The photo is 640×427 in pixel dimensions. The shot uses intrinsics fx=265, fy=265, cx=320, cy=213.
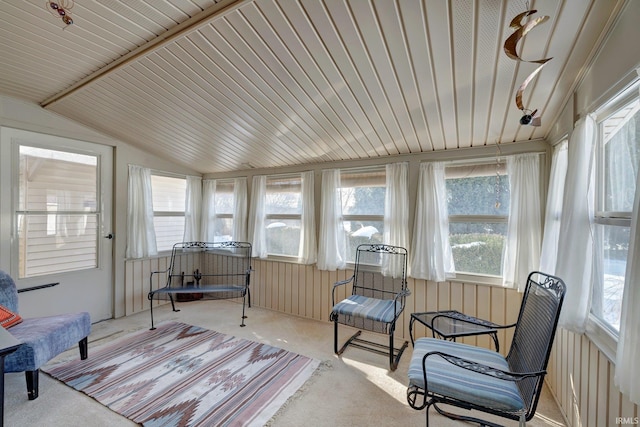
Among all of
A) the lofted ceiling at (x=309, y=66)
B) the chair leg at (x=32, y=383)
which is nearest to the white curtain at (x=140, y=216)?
the lofted ceiling at (x=309, y=66)

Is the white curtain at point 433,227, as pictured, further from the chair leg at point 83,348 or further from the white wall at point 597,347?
the chair leg at point 83,348

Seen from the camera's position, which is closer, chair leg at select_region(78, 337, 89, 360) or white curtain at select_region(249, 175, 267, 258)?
chair leg at select_region(78, 337, 89, 360)

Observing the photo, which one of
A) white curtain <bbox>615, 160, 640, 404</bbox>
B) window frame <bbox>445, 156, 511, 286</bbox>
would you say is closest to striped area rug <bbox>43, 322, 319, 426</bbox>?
window frame <bbox>445, 156, 511, 286</bbox>

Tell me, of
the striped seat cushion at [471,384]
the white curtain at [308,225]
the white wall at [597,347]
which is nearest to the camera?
the white wall at [597,347]

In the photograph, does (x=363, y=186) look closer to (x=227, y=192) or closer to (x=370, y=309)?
(x=370, y=309)

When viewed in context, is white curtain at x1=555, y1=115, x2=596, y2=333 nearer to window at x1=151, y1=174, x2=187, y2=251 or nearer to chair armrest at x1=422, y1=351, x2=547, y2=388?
chair armrest at x1=422, y1=351, x2=547, y2=388

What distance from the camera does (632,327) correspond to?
96cm

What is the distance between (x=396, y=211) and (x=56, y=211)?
3.99m

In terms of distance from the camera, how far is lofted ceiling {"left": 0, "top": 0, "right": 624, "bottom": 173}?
1.43 m

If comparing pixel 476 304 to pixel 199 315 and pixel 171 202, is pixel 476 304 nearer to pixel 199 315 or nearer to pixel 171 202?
pixel 199 315

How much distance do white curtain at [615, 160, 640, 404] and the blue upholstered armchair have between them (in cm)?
322

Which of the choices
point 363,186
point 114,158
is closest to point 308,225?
point 363,186

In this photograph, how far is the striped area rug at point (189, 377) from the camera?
1904mm

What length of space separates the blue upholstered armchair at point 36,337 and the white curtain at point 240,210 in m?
2.11
